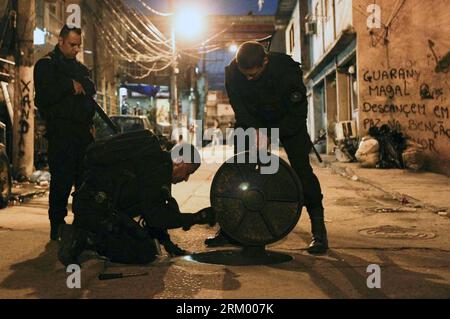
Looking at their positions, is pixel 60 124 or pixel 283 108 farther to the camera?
pixel 60 124

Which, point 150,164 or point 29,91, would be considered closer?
point 150,164

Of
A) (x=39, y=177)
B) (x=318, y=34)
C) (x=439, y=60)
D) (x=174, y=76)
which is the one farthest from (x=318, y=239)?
(x=174, y=76)

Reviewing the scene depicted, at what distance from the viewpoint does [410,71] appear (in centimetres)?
1421

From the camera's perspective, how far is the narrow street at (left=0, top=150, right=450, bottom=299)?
331cm

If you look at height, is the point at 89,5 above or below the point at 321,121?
above

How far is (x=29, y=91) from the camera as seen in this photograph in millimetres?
11734

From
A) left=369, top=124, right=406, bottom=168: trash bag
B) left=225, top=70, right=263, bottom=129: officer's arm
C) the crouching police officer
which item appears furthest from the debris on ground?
left=369, top=124, right=406, bottom=168: trash bag

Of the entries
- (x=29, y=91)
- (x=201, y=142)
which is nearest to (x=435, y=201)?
(x=29, y=91)

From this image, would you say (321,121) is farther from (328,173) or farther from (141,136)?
(141,136)

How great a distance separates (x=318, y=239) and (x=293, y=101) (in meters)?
1.21

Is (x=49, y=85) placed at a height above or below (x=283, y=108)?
above

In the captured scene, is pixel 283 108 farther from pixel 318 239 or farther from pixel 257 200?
pixel 318 239

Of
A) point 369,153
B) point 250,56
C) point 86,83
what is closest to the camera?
point 250,56
